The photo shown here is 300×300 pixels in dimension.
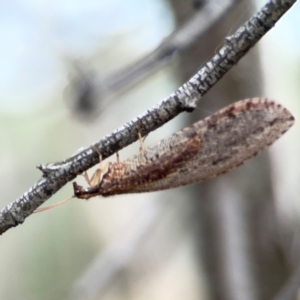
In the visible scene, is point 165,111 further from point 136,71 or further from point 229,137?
point 136,71

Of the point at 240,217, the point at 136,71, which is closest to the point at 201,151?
the point at 136,71

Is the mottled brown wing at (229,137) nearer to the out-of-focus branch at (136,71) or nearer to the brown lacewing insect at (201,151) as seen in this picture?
the brown lacewing insect at (201,151)

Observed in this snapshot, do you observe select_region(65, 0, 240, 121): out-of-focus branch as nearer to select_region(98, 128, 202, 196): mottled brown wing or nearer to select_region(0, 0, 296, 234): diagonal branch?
select_region(98, 128, 202, 196): mottled brown wing

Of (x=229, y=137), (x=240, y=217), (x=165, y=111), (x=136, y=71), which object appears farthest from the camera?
(x=240, y=217)

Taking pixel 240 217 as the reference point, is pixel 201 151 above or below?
above

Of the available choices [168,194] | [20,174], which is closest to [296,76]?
[168,194]

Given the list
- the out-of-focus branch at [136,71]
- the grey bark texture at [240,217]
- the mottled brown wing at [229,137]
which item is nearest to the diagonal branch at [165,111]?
the mottled brown wing at [229,137]

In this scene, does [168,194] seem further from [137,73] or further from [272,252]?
[137,73]

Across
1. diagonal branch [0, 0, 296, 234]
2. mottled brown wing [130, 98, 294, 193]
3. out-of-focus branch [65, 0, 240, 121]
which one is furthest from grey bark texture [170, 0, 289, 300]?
diagonal branch [0, 0, 296, 234]
